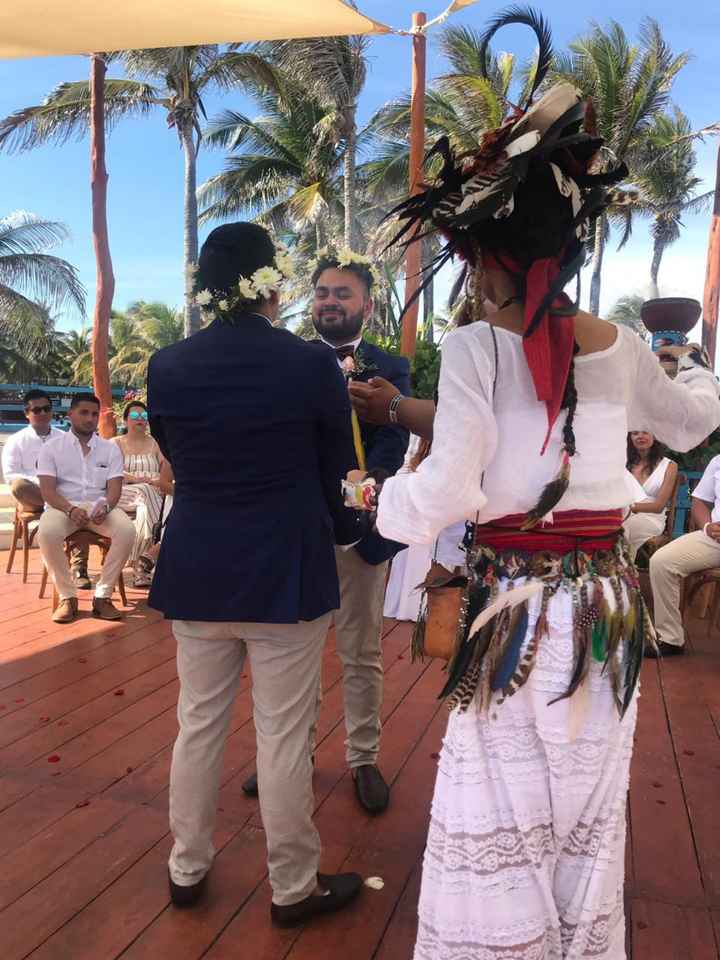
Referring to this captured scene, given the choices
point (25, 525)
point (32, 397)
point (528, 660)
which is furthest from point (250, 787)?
point (32, 397)

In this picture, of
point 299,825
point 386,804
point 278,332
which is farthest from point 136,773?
point 278,332

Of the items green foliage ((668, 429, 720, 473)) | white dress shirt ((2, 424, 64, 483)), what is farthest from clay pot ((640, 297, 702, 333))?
white dress shirt ((2, 424, 64, 483))

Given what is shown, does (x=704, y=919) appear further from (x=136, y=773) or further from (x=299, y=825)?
(x=136, y=773)

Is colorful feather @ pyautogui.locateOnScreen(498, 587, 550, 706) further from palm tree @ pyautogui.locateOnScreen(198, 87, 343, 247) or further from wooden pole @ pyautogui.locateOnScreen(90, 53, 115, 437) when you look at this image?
palm tree @ pyautogui.locateOnScreen(198, 87, 343, 247)

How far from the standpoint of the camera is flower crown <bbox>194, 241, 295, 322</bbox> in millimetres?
1844

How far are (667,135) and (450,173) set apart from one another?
2680 centimetres

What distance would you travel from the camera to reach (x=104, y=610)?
488 cm

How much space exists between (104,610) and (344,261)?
3191 mm

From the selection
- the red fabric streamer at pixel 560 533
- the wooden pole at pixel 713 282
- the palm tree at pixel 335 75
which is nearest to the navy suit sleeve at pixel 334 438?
the red fabric streamer at pixel 560 533

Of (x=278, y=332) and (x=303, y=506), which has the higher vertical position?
(x=278, y=332)

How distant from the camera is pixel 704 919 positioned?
207 centimetres

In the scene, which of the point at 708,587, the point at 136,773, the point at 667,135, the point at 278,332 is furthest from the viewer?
the point at 667,135

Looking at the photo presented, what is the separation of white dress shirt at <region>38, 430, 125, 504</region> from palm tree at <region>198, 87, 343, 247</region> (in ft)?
62.5

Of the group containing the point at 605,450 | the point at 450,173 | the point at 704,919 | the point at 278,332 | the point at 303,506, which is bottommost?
the point at 704,919
